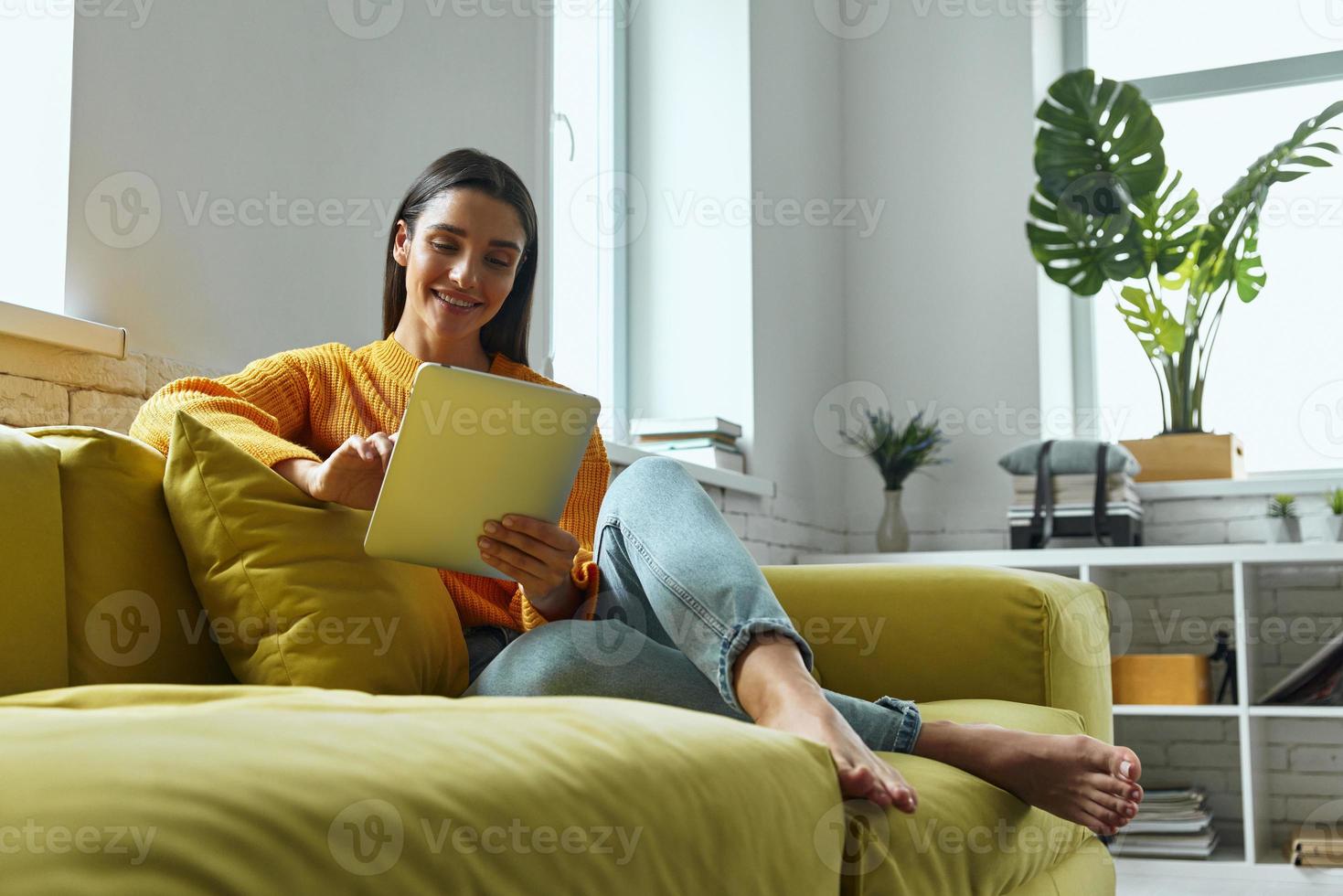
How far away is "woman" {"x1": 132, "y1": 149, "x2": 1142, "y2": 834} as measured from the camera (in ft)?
4.14

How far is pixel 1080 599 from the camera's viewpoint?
6.57ft

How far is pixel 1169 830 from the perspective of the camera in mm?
3049

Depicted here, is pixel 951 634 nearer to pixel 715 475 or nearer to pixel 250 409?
pixel 250 409

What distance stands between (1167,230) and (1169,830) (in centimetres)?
162

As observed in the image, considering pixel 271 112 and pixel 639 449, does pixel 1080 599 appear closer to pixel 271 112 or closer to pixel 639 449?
pixel 639 449

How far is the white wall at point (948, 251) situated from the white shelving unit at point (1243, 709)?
0.61 meters

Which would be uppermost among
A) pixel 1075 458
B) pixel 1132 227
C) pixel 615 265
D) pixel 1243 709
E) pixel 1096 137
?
pixel 1096 137

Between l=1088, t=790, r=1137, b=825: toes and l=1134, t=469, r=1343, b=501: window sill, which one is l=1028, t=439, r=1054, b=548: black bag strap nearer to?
l=1134, t=469, r=1343, b=501: window sill

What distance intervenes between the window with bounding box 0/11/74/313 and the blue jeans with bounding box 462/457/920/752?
0.84 metres

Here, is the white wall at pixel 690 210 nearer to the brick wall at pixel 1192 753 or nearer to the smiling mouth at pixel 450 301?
the brick wall at pixel 1192 753

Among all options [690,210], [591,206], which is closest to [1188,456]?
[690,210]

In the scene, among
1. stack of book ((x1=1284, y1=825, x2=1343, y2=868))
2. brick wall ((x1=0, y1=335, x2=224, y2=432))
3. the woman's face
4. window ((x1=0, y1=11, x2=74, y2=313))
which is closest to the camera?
brick wall ((x1=0, y1=335, x2=224, y2=432))

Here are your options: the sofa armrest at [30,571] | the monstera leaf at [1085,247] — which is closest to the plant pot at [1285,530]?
the monstera leaf at [1085,247]

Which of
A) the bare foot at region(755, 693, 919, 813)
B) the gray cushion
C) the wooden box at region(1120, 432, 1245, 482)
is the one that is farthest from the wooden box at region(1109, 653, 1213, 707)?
the bare foot at region(755, 693, 919, 813)
